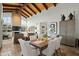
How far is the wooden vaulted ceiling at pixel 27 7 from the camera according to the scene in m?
2.75

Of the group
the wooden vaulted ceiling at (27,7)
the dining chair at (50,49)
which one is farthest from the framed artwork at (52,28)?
the wooden vaulted ceiling at (27,7)

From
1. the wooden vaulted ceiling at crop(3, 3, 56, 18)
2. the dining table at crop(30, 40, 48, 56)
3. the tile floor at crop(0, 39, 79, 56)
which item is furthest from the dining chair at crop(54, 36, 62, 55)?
the wooden vaulted ceiling at crop(3, 3, 56, 18)

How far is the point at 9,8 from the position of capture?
2.79 meters

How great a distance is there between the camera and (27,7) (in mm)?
2854

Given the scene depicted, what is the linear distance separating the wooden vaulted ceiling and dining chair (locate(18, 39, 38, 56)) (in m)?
0.44

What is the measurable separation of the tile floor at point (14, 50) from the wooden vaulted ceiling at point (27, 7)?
49cm

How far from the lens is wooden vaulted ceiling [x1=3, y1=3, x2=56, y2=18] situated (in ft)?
9.04

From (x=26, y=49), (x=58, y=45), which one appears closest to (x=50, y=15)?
(x=58, y=45)

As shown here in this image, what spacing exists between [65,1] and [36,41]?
78 centimetres

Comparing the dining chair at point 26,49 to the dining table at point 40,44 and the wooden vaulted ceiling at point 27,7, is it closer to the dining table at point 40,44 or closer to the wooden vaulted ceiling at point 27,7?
the dining table at point 40,44

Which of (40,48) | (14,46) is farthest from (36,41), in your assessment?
(14,46)

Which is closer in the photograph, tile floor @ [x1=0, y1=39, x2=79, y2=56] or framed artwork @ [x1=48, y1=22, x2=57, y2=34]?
tile floor @ [x1=0, y1=39, x2=79, y2=56]

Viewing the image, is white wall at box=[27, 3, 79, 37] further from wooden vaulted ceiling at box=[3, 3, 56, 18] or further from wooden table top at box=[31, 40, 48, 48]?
wooden table top at box=[31, 40, 48, 48]

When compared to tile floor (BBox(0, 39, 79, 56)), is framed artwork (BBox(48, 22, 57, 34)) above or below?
above
